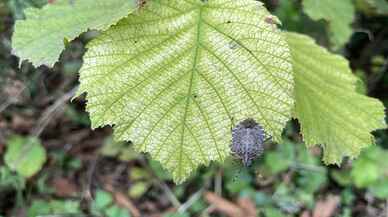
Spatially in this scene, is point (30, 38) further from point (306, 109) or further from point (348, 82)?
point (348, 82)

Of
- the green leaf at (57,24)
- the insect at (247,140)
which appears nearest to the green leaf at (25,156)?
the green leaf at (57,24)

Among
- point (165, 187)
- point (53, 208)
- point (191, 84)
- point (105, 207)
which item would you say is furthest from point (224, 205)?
point (191, 84)

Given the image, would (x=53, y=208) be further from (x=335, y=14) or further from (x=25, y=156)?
(x=335, y=14)

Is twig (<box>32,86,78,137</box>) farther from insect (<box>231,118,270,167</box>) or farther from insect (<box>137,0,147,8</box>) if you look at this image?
insect (<box>231,118,270,167</box>)

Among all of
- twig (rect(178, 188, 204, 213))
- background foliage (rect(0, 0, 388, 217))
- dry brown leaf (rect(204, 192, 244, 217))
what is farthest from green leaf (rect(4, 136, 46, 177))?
dry brown leaf (rect(204, 192, 244, 217))

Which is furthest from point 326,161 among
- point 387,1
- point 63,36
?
point 387,1

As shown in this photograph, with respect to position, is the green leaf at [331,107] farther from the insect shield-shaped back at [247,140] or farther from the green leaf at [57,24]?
the green leaf at [57,24]
